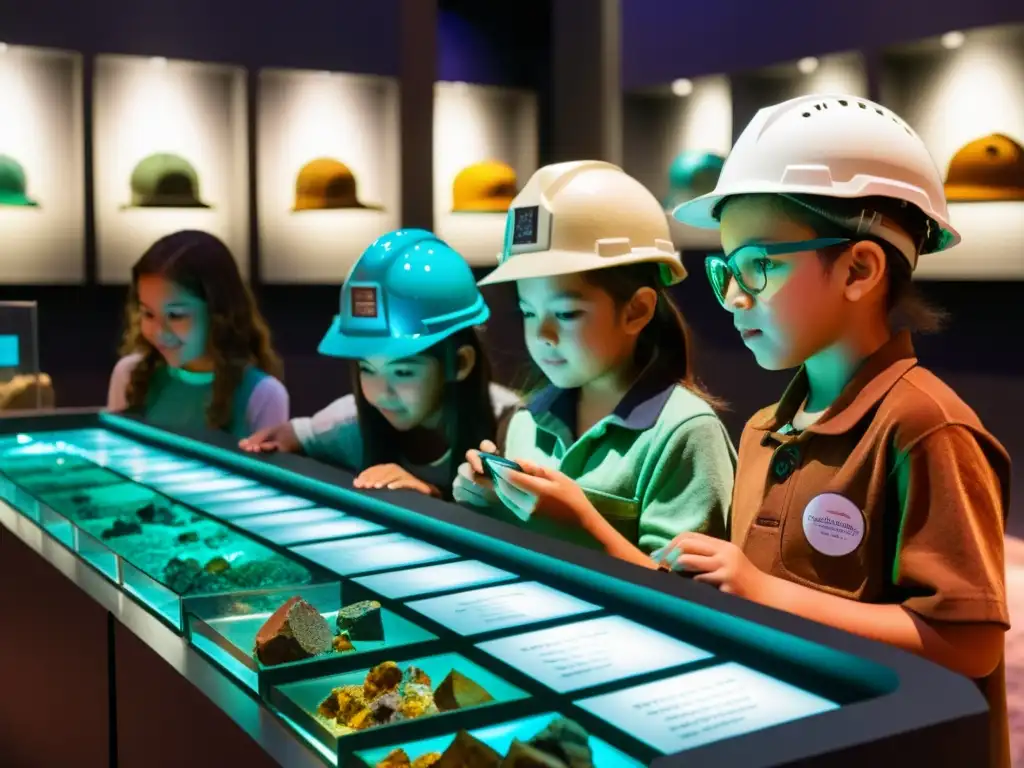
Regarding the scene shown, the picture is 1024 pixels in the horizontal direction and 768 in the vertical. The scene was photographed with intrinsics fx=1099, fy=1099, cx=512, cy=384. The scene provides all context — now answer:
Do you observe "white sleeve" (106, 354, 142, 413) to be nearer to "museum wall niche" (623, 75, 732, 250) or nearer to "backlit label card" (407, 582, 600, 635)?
"museum wall niche" (623, 75, 732, 250)

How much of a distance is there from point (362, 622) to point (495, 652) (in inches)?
7.5

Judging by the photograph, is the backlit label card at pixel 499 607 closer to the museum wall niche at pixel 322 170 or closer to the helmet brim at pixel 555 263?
the helmet brim at pixel 555 263

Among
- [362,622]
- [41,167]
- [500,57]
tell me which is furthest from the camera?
[500,57]

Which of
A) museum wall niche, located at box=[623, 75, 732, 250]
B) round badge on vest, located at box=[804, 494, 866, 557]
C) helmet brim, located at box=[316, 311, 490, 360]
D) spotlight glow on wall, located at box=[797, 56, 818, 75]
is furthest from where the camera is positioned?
museum wall niche, located at box=[623, 75, 732, 250]

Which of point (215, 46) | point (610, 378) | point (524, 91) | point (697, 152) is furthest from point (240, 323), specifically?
point (524, 91)

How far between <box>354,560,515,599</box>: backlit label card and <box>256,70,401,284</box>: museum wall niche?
4.36 m

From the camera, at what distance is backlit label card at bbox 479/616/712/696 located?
1.05 metres

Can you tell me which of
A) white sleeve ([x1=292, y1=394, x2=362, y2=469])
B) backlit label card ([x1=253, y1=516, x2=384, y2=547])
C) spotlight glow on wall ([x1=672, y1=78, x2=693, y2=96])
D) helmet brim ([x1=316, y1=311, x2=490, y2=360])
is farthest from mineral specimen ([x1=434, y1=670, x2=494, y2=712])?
spotlight glow on wall ([x1=672, y1=78, x2=693, y2=96])

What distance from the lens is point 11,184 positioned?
5113 millimetres

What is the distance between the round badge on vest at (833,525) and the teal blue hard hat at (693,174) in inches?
133

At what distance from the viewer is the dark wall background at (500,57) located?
3.92 m

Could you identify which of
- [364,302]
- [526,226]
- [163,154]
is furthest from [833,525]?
[163,154]

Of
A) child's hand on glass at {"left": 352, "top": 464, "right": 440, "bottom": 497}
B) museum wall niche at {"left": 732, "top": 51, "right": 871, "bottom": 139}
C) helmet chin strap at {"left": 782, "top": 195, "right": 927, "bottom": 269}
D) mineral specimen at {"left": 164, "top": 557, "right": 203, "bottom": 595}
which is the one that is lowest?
mineral specimen at {"left": 164, "top": 557, "right": 203, "bottom": 595}

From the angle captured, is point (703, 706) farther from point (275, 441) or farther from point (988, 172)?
point (988, 172)
